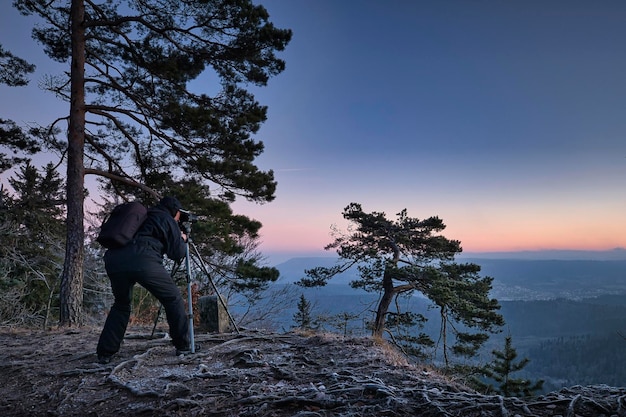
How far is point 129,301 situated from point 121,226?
2.88 ft

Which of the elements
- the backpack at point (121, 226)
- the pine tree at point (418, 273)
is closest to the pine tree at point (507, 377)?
the pine tree at point (418, 273)

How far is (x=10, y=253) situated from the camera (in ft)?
40.0

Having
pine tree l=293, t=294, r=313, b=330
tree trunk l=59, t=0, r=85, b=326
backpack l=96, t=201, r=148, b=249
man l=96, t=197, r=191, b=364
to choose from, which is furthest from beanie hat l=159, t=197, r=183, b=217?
tree trunk l=59, t=0, r=85, b=326

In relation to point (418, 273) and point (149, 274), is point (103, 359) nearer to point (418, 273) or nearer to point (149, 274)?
point (149, 274)

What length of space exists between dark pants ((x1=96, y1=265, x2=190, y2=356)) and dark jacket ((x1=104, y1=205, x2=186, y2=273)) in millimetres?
83

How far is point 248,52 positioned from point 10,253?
37.1ft

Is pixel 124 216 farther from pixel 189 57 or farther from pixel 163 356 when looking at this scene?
pixel 189 57

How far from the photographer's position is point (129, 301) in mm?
3832

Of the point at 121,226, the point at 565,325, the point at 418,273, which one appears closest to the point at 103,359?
the point at 121,226

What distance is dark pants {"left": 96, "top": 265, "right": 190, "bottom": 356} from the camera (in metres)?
3.63

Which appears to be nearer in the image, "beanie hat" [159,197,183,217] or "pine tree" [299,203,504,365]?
"beanie hat" [159,197,183,217]

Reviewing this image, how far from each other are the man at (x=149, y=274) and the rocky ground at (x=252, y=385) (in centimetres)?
29

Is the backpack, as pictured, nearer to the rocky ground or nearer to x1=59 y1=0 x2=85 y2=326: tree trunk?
the rocky ground

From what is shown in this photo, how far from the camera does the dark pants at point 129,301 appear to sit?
143 inches
